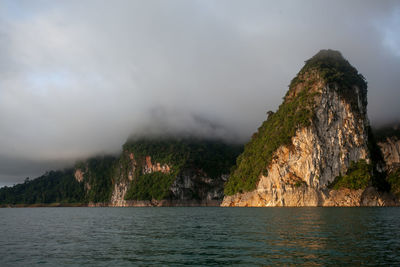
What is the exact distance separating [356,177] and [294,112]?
117 feet

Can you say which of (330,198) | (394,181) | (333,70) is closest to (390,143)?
(394,181)

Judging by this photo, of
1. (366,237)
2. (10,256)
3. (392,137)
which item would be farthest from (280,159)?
(10,256)

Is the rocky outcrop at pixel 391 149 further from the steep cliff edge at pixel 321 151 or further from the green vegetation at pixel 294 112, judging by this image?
the green vegetation at pixel 294 112

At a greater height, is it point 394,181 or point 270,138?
point 270,138

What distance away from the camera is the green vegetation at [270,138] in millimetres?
129750

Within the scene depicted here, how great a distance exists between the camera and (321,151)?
398 ft

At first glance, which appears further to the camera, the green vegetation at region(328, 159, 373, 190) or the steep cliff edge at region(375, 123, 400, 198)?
the steep cliff edge at region(375, 123, 400, 198)

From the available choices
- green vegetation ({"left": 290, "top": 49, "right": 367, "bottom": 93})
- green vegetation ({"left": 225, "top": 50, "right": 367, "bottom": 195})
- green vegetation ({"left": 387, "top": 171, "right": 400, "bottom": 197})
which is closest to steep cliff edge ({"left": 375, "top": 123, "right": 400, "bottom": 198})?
green vegetation ({"left": 387, "top": 171, "right": 400, "bottom": 197})

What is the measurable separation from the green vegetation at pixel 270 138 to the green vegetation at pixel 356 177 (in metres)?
21.6

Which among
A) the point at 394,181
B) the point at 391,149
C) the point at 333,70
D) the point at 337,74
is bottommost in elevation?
the point at 394,181

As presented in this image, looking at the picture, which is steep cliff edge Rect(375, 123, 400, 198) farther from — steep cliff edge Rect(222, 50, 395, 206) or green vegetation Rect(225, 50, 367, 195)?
green vegetation Rect(225, 50, 367, 195)

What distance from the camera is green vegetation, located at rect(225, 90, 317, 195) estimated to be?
426 ft

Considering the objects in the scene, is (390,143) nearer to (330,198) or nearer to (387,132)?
(387,132)

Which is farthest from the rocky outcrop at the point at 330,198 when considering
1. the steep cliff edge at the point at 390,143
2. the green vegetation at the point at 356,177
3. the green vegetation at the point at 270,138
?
the steep cliff edge at the point at 390,143
